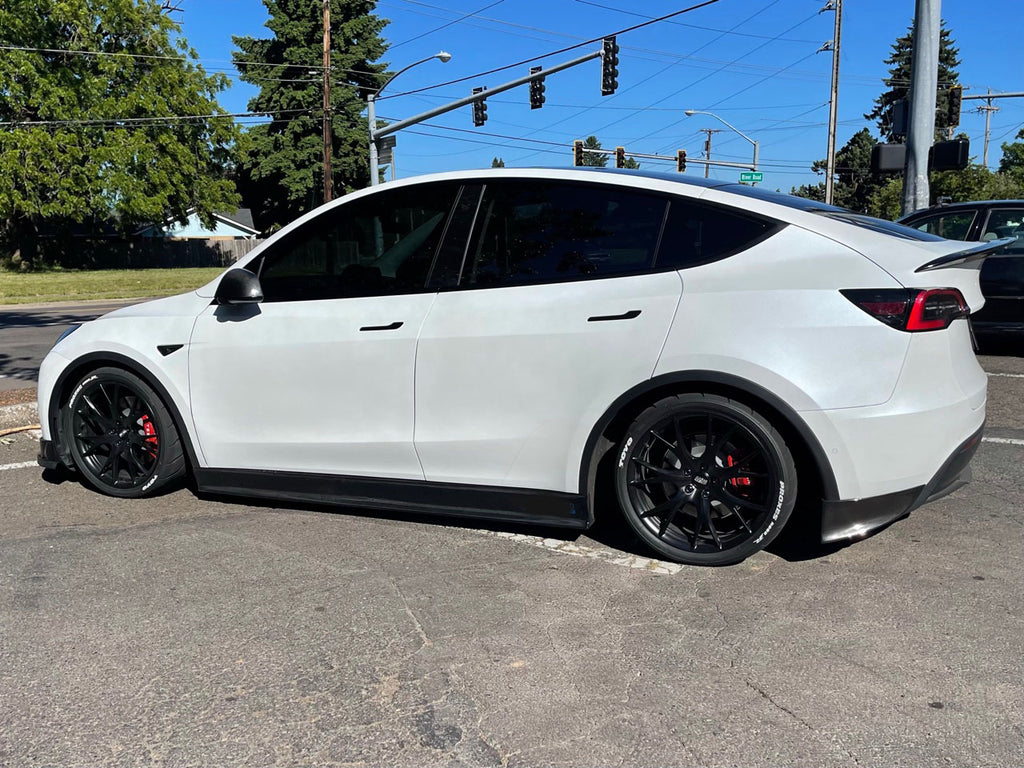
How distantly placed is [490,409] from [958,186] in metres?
32.3

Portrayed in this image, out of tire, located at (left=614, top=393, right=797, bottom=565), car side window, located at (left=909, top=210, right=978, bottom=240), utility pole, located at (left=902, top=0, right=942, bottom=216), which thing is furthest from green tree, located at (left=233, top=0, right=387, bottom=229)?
tire, located at (left=614, top=393, right=797, bottom=565)

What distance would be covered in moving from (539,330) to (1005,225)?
7125 millimetres

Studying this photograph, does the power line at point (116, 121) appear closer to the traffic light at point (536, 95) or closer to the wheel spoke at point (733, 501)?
the traffic light at point (536, 95)

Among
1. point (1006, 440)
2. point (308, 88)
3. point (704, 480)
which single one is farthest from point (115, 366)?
point (308, 88)

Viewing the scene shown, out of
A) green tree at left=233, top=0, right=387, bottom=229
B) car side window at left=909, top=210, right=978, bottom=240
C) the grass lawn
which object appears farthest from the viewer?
green tree at left=233, top=0, right=387, bottom=229

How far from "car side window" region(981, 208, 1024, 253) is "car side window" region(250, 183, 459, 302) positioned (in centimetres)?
697

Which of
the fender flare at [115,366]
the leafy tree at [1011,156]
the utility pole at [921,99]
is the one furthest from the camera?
the leafy tree at [1011,156]

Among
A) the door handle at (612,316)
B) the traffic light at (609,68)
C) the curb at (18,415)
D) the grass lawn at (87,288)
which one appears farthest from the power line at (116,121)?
the door handle at (612,316)

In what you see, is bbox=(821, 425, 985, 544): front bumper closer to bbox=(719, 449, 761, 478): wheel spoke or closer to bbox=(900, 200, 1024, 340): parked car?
bbox=(719, 449, 761, 478): wheel spoke

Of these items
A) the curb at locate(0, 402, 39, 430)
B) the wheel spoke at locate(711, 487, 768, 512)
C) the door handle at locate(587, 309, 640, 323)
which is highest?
the door handle at locate(587, 309, 640, 323)

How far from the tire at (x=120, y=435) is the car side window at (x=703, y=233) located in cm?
273

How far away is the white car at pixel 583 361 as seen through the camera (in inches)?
135

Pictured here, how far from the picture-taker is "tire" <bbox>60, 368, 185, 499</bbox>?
4.67 metres

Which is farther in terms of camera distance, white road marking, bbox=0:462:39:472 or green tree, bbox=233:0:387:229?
green tree, bbox=233:0:387:229
